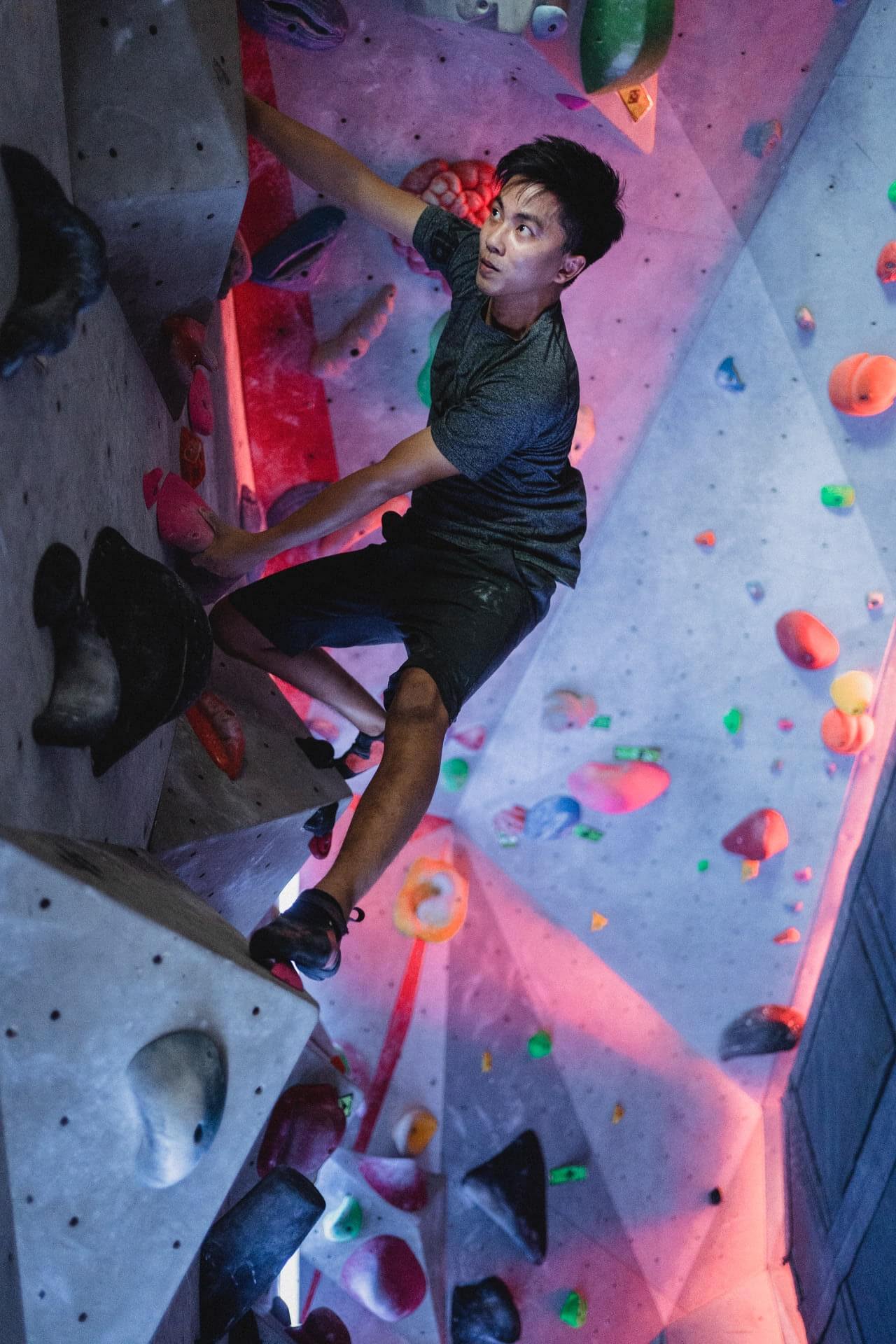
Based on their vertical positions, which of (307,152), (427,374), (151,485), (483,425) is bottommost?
(427,374)

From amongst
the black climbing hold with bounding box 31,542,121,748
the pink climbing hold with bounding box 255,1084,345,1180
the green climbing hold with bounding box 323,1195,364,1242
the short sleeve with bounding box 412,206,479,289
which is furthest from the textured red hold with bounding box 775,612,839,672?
the black climbing hold with bounding box 31,542,121,748

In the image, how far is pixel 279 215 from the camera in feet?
8.47

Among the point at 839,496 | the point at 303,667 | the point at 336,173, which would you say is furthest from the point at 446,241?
the point at 839,496

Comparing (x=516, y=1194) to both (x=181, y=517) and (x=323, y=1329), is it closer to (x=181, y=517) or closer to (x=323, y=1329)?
(x=323, y=1329)

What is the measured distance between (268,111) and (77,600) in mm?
1197

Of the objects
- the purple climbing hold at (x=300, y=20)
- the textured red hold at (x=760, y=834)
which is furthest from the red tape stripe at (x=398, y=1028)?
the purple climbing hold at (x=300, y=20)

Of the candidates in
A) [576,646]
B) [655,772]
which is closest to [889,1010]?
[655,772]

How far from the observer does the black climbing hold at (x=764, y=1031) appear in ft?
12.6

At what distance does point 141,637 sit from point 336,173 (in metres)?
1.14

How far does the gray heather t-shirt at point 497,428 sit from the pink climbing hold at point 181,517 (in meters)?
0.40

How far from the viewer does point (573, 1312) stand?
381 centimetres

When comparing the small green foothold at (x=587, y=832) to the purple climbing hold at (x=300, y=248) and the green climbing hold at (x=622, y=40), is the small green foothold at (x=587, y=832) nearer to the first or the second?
the purple climbing hold at (x=300, y=248)

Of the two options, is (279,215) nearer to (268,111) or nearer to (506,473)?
(268,111)

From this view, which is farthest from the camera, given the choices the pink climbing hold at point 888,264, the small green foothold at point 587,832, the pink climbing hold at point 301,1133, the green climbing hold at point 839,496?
the small green foothold at point 587,832
